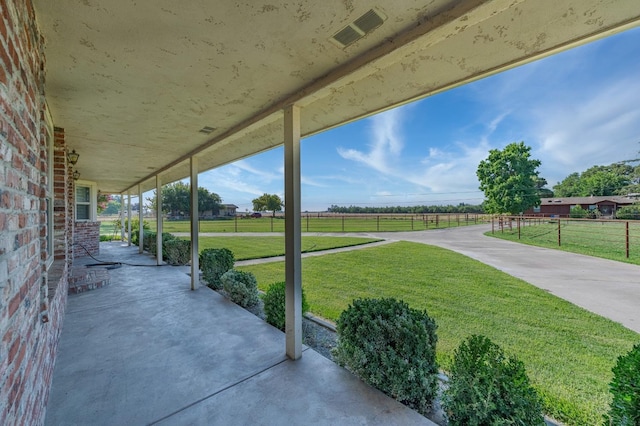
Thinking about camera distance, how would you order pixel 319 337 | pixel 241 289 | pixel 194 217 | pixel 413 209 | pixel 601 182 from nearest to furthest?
pixel 319 337, pixel 241 289, pixel 194 217, pixel 601 182, pixel 413 209

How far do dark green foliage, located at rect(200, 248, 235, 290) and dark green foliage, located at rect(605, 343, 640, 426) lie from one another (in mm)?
5039

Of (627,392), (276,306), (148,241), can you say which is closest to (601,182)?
(627,392)

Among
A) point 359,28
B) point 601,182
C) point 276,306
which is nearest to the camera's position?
point 359,28

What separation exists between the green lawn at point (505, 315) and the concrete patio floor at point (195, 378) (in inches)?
43.7

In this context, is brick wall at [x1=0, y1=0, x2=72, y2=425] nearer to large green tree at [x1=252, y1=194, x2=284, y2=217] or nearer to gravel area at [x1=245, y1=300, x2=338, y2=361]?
gravel area at [x1=245, y1=300, x2=338, y2=361]

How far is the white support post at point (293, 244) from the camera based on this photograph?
2529 millimetres

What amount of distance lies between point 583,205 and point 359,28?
127 feet

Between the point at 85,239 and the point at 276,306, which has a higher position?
the point at 85,239

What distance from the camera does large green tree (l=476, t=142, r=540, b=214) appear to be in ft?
63.0

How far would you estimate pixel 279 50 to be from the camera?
5.35 feet

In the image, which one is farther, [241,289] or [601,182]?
[601,182]

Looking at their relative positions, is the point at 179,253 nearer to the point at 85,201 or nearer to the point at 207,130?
the point at 85,201

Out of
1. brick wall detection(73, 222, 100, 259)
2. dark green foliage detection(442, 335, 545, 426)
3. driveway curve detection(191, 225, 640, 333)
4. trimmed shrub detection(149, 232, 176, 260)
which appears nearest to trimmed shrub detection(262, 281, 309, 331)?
dark green foliage detection(442, 335, 545, 426)

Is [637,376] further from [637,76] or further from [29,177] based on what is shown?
[637,76]
